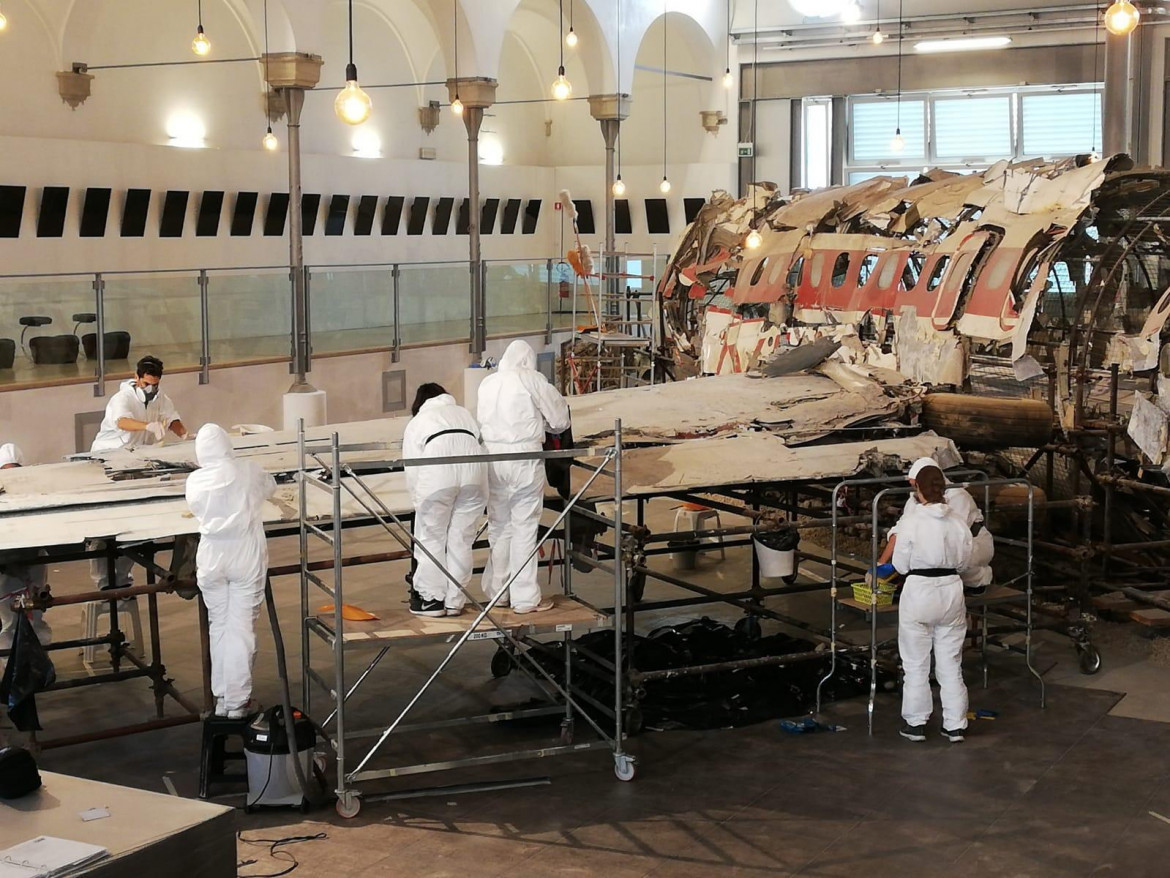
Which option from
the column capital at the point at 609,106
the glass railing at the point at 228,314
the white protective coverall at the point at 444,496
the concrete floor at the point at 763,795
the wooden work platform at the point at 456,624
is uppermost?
the column capital at the point at 609,106

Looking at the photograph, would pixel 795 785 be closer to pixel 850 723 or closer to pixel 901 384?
pixel 850 723

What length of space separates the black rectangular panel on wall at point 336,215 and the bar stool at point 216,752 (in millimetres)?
17073

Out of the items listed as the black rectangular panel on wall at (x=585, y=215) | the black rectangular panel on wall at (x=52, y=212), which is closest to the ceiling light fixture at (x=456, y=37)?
the black rectangular panel on wall at (x=52, y=212)

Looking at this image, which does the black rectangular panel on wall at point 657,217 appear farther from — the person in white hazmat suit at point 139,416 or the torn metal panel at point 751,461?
the torn metal panel at point 751,461

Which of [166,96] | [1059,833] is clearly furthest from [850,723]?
[166,96]

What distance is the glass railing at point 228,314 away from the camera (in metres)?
15.0

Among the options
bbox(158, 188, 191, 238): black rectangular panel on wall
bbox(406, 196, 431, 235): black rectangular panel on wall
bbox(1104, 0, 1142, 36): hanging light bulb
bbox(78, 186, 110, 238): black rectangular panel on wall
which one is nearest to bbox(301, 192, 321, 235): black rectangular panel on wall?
bbox(406, 196, 431, 235): black rectangular panel on wall

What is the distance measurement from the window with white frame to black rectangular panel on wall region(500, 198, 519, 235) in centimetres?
662

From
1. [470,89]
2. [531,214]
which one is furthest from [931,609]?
[531,214]

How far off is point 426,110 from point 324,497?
19.4 metres

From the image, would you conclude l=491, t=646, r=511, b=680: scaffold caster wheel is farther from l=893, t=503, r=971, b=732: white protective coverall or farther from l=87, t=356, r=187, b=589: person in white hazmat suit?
l=87, t=356, r=187, b=589: person in white hazmat suit

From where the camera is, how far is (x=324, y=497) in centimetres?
909

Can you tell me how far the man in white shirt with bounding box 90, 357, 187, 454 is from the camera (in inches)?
450

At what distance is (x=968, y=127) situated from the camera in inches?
1043
